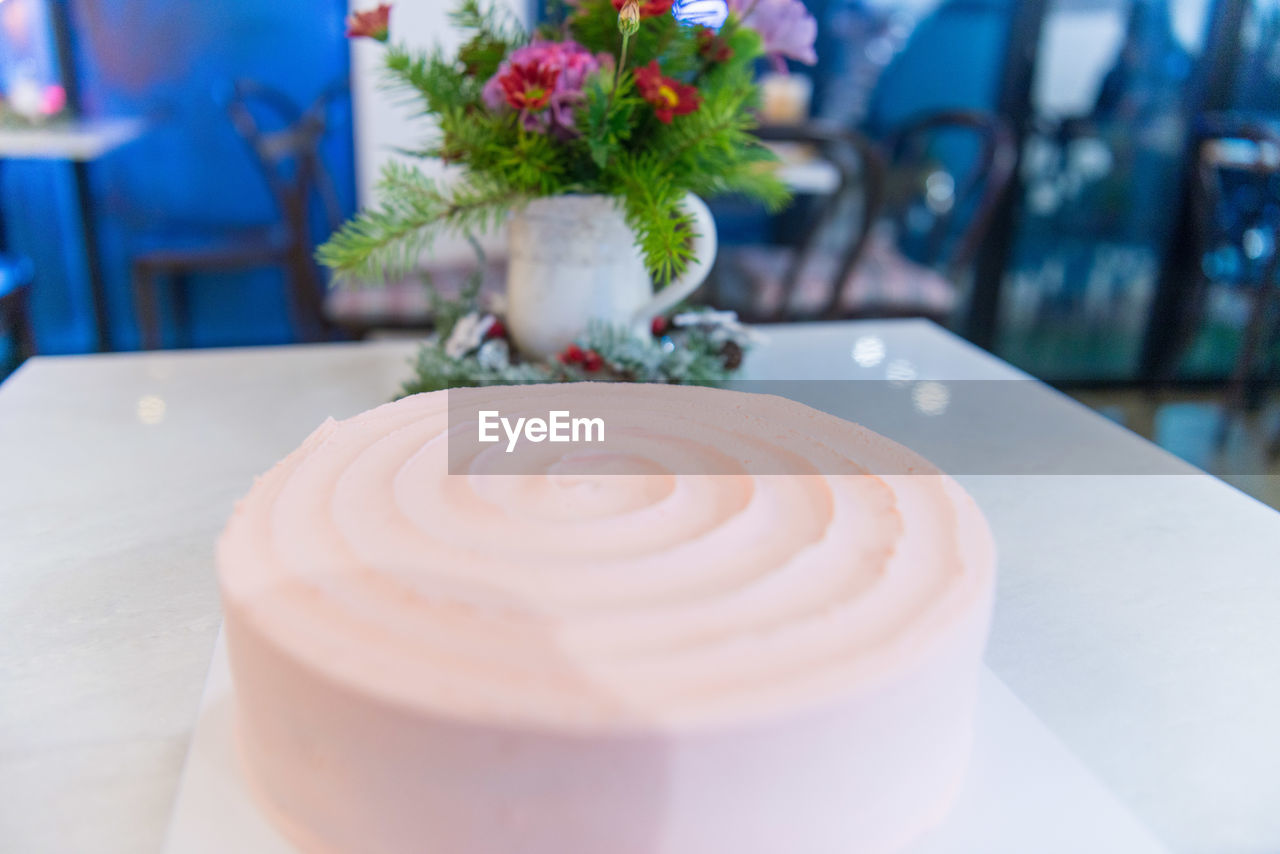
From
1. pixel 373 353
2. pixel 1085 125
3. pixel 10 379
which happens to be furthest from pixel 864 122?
pixel 10 379

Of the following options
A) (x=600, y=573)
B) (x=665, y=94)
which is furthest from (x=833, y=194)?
(x=600, y=573)

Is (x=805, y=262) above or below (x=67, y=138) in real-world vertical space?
below

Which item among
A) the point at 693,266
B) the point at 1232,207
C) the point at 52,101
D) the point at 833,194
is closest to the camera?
the point at 693,266

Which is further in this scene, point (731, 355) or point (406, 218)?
point (731, 355)

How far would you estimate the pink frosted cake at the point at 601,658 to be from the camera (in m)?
0.36

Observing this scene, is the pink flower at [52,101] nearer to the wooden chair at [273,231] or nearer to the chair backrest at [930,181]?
the wooden chair at [273,231]

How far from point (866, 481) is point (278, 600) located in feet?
0.99

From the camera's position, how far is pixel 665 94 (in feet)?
2.66

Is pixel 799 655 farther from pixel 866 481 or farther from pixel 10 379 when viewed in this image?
pixel 10 379

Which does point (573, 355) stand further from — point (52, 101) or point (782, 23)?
point (52, 101)

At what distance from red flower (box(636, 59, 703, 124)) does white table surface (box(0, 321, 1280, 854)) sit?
13.7 inches

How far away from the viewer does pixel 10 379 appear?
3.43ft

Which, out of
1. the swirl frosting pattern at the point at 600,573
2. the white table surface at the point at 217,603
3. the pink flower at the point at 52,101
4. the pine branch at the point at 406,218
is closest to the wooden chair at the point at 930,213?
the white table surface at the point at 217,603

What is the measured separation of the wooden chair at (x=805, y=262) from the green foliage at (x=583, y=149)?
3.71ft
